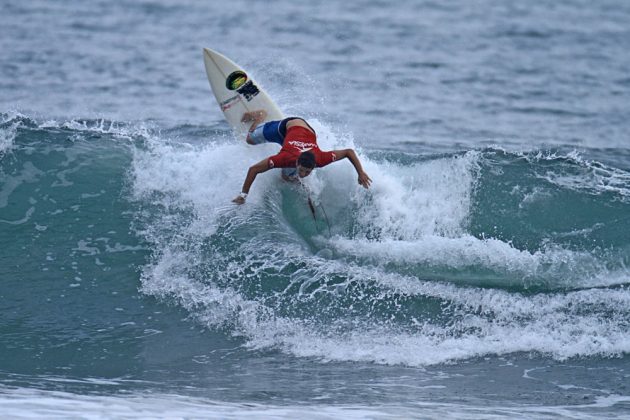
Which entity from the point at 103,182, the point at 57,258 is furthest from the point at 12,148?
the point at 57,258

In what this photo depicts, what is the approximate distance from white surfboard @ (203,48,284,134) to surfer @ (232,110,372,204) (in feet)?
4.49

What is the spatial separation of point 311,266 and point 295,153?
126 centimetres

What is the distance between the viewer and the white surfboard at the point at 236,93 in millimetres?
11586

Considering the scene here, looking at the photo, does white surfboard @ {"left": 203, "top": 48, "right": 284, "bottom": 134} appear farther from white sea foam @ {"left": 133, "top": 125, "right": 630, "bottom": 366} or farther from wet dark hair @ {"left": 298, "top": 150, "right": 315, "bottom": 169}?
wet dark hair @ {"left": 298, "top": 150, "right": 315, "bottom": 169}

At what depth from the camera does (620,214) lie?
36.1 ft

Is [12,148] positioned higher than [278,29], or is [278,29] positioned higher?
[278,29]

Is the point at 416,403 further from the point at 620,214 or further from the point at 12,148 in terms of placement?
the point at 12,148

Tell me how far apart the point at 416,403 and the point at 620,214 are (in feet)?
16.4

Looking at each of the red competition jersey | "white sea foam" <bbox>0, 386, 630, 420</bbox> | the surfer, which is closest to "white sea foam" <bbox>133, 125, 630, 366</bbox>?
the surfer

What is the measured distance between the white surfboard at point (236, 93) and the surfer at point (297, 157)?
137 cm

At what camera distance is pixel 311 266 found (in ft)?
31.8

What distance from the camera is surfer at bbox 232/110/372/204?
9.31 meters

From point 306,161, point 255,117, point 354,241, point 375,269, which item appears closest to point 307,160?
point 306,161

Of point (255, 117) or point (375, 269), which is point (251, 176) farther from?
point (255, 117)
